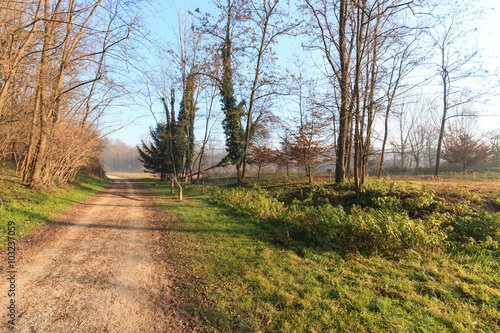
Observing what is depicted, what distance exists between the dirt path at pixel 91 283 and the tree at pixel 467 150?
101ft

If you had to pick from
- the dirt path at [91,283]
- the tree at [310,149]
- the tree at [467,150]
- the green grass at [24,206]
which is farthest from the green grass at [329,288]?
the tree at [467,150]

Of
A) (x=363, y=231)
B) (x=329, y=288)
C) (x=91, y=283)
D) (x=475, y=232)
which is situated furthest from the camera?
(x=475, y=232)

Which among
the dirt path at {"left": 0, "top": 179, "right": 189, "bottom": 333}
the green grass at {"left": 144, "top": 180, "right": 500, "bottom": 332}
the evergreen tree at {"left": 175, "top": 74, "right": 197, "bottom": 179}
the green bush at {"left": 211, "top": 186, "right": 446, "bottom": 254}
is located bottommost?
the green grass at {"left": 144, "top": 180, "right": 500, "bottom": 332}

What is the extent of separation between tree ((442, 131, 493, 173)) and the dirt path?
30.7 m

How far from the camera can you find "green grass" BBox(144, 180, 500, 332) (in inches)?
106

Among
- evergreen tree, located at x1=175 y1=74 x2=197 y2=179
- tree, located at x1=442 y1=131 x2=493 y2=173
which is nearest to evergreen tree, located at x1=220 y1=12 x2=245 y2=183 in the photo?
evergreen tree, located at x1=175 y1=74 x2=197 y2=179

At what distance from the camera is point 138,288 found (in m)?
3.15

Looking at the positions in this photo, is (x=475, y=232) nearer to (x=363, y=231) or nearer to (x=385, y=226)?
(x=385, y=226)

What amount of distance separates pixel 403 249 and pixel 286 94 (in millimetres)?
11940

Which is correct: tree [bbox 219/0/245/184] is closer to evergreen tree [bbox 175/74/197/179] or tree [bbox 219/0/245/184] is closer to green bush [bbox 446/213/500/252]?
evergreen tree [bbox 175/74/197/179]

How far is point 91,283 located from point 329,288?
11.3ft

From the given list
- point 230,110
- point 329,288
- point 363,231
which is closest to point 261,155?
point 230,110

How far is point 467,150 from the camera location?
23.5m

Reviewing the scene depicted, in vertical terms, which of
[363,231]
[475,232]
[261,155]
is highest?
[261,155]
